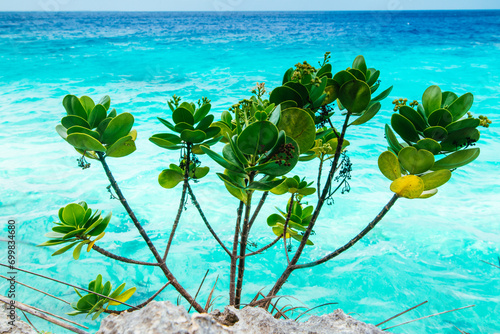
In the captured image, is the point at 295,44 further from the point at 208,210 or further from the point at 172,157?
the point at 208,210

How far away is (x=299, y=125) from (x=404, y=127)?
0.32 m

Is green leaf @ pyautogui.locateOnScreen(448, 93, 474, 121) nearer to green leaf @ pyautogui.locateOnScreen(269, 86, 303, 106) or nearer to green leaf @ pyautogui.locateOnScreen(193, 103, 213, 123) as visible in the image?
green leaf @ pyautogui.locateOnScreen(269, 86, 303, 106)

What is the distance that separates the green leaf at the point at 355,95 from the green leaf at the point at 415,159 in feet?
0.54

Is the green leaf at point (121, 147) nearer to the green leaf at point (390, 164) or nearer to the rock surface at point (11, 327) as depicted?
the rock surface at point (11, 327)

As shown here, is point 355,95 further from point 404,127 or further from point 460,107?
point 460,107

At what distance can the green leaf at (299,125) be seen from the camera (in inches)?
32.0

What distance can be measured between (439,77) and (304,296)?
1069 cm

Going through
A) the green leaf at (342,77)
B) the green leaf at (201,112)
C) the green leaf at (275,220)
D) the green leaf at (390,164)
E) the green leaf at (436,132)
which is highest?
the green leaf at (342,77)

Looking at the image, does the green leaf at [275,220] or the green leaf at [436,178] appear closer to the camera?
the green leaf at [436,178]

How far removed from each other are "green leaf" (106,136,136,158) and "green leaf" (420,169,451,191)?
33.3 inches

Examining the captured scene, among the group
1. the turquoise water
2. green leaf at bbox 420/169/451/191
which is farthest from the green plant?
the turquoise water

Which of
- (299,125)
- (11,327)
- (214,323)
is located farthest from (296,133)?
(11,327)

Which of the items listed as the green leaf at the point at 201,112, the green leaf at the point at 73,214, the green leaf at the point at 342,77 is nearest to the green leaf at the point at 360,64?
the green leaf at the point at 342,77

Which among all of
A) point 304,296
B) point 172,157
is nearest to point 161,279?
point 304,296
